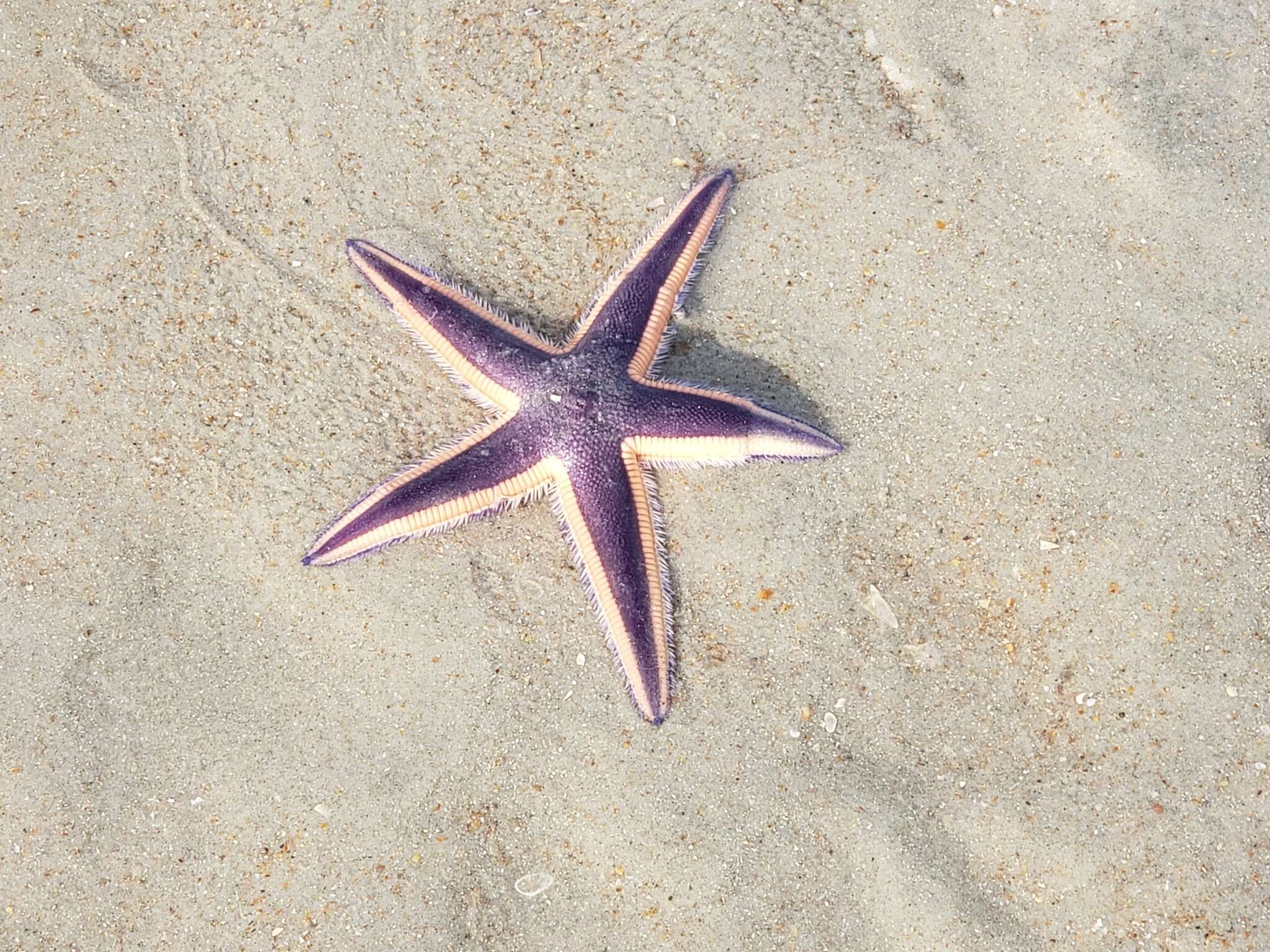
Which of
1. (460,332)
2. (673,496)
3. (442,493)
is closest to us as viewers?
(442,493)

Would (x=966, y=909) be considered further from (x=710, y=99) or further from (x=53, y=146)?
(x=53, y=146)

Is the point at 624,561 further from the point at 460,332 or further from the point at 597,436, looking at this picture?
the point at 460,332

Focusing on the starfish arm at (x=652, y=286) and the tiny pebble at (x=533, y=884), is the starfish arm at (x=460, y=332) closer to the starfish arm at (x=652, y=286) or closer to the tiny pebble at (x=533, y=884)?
the starfish arm at (x=652, y=286)

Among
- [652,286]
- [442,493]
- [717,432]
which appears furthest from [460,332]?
[717,432]

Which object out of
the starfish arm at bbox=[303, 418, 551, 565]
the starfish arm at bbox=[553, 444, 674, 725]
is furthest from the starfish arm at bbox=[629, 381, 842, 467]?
the starfish arm at bbox=[303, 418, 551, 565]

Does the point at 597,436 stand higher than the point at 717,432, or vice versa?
the point at 717,432

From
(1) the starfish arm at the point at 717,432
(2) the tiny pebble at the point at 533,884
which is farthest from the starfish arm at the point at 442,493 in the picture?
(2) the tiny pebble at the point at 533,884

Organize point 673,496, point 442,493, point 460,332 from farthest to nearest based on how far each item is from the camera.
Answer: point 673,496, point 460,332, point 442,493

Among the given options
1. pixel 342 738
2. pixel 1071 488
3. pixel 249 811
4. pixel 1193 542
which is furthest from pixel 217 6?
pixel 1193 542
